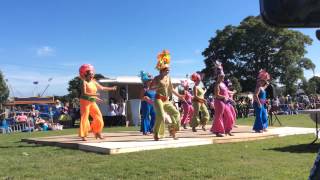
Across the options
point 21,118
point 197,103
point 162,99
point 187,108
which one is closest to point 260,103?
point 197,103

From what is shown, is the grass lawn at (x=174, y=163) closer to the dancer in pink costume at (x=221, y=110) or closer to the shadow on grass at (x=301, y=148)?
the shadow on grass at (x=301, y=148)

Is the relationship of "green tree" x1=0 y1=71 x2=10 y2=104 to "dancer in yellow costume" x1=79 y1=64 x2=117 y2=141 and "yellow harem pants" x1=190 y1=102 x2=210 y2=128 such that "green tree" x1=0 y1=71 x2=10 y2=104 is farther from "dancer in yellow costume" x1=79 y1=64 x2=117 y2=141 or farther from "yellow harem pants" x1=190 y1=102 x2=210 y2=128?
"dancer in yellow costume" x1=79 y1=64 x2=117 y2=141

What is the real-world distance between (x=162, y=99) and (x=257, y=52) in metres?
50.3

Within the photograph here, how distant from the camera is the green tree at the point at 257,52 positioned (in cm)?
5797

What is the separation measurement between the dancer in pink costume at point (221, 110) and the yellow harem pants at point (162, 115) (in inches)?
57.9

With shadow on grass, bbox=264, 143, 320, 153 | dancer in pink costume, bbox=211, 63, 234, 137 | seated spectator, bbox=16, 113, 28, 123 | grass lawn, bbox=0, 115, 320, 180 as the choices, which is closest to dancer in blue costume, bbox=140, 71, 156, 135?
dancer in pink costume, bbox=211, 63, 234, 137

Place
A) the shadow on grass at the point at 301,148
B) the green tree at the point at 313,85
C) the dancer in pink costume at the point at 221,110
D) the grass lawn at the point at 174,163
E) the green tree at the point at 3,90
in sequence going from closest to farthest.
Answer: the grass lawn at the point at 174,163, the shadow on grass at the point at 301,148, the dancer in pink costume at the point at 221,110, the green tree at the point at 313,85, the green tree at the point at 3,90

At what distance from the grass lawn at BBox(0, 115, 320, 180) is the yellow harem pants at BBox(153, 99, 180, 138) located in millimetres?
1304

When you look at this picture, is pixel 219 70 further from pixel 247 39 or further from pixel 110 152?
pixel 247 39

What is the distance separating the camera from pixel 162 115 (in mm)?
11164

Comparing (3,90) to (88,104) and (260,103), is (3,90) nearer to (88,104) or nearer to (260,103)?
(260,103)

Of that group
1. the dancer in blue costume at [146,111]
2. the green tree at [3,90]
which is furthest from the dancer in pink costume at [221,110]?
the green tree at [3,90]

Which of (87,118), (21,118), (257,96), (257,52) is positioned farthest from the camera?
(257,52)

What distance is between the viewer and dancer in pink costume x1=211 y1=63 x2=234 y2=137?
12562mm
